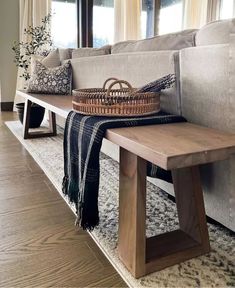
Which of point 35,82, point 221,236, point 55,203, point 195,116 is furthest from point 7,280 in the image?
point 35,82

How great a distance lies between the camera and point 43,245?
1.12m

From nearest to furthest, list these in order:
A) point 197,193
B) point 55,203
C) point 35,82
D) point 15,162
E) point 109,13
Answer: point 197,193, point 55,203, point 15,162, point 35,82, point 109,13

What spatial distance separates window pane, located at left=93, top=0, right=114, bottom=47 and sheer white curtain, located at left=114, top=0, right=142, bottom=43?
13cm

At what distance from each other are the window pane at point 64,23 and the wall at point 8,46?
57cm

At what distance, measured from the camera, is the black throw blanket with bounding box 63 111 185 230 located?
104 cm

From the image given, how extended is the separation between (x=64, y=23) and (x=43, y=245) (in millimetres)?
4349

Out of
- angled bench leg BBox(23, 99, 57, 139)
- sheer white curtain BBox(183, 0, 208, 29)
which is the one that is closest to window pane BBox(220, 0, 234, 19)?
sheer white curtain BBox(183, 0, 208, 29)

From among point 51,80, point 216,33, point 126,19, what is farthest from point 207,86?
point 126,19

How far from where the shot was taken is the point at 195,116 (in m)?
1.20

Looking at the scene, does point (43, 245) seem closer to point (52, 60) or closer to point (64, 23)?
point (52, 60)

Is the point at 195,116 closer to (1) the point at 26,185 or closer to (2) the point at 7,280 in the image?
(2) the point at 7,280

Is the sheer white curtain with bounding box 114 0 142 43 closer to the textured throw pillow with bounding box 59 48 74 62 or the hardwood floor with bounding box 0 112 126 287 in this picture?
the textured throw pillow with bounding box 59 48 74 62

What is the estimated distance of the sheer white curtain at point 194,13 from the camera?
16.9 ft

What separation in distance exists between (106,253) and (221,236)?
46cm
